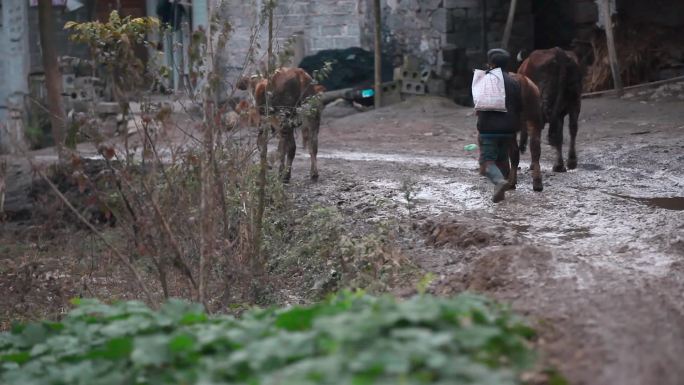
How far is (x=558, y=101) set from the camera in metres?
11.1

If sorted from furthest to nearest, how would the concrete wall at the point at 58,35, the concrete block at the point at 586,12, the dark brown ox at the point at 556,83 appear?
the concrete wall at the point at 58,35 → the concrete block at the point at 586,12 → the dark brown ox at the point at 556,83

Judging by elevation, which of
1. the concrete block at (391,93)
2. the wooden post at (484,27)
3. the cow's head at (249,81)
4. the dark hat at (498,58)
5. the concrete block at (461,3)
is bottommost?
the concrete block at (391,93)

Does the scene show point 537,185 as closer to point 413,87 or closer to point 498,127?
point 498,127

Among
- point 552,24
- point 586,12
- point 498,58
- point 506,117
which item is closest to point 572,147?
point 506,117

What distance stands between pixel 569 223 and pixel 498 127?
3.82 feet

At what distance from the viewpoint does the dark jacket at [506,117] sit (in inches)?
372

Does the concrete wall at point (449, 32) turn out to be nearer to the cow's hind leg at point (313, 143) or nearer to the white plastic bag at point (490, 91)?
the cow's hind leg at point (313, 143)

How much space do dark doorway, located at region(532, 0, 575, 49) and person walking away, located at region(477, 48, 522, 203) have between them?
11.4 meters

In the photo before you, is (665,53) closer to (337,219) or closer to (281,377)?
(337,219)

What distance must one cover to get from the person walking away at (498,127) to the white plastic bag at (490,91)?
7cm

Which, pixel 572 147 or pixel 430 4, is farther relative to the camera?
pixel 430 4

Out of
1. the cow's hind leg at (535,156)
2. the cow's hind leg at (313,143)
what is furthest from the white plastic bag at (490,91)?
the cow's hind leg at (313,143)

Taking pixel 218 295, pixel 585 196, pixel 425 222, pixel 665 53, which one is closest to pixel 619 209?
pixel 585 196

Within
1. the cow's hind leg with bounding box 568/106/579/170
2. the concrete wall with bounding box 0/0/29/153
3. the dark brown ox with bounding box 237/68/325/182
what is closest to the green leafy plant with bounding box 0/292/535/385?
the dark brown ox with bounding box 237/68/325/182
